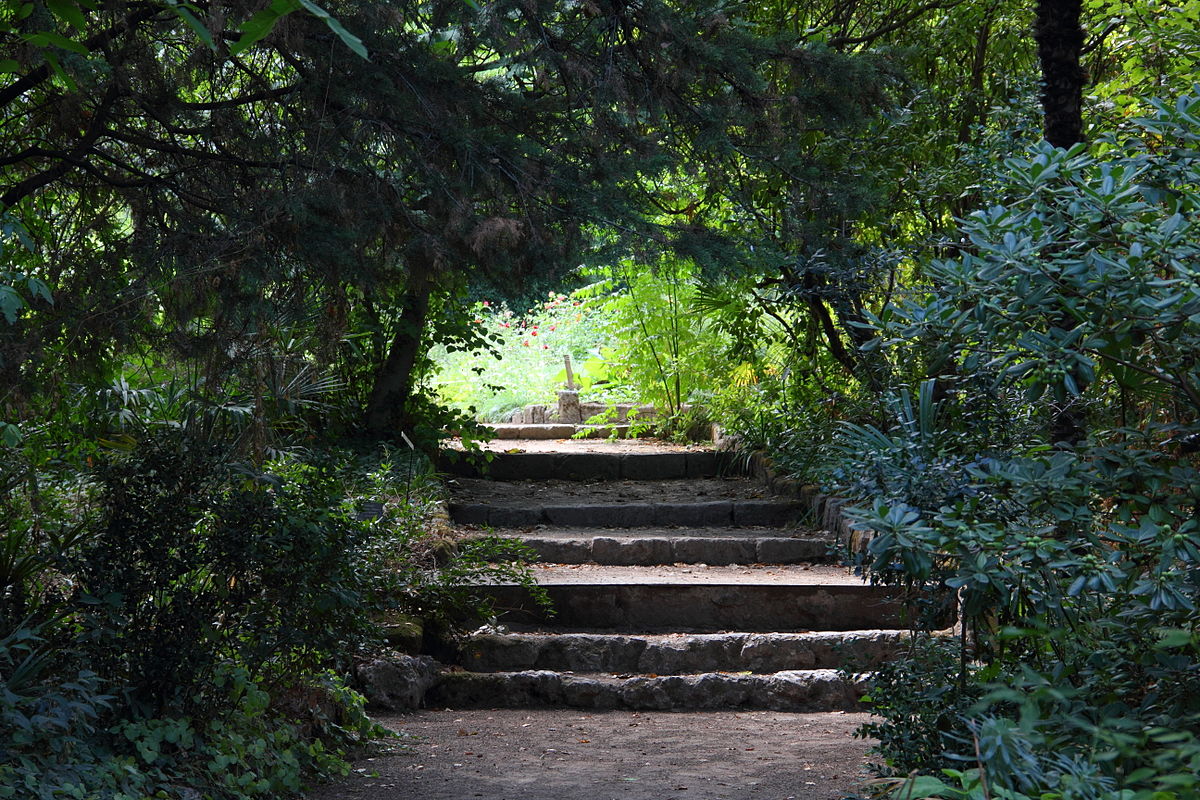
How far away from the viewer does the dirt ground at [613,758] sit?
13.4ft

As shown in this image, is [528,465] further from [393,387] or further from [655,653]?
[655,653]

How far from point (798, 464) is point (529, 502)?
2229 mm

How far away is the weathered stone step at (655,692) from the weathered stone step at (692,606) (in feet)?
2.34

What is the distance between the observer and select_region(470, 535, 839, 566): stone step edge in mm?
7316

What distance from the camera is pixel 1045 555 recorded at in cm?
241

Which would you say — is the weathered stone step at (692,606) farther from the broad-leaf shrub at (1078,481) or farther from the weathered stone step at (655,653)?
the broad-leaf shrub at (1078,481)

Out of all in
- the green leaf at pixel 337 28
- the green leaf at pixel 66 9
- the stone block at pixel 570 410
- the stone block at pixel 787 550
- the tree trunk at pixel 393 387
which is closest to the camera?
the green leaf at pixel 337 28

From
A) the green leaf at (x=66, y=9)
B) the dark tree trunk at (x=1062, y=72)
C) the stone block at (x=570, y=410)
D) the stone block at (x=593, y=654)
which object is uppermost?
the dark tree trunk at (x=1062, y=72)

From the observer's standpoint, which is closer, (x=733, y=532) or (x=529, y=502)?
(x=733, y=532)

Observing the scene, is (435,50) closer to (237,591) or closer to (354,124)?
(354,124)

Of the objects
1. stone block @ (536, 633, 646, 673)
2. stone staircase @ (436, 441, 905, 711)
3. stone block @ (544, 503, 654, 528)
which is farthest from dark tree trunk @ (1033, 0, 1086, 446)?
stone block @ (544, 503, 654, 528)

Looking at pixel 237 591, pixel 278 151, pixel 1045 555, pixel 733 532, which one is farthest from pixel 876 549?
pixel 733 532

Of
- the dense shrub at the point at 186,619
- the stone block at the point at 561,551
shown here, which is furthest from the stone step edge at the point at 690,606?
the dense shrub at the point at 186,619

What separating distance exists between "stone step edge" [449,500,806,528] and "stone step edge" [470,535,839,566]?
79 centimetres
